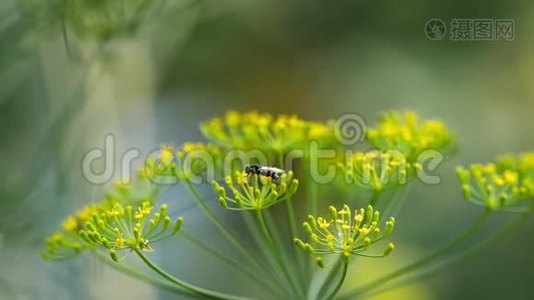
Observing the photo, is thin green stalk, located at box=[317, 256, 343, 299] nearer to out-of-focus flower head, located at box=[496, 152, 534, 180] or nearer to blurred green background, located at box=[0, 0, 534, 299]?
out-of-focus flower head, located at box=[496, 152, 534, 180]

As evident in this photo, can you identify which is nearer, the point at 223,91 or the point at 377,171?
the point at 377,171

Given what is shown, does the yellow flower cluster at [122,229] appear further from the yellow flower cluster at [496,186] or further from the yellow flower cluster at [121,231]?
the yellow flower cluster at [496,186]

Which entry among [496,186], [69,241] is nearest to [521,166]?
[496,186]

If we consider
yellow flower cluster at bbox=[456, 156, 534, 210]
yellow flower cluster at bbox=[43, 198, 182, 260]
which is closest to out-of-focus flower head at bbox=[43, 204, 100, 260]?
yellow flower cluster at bbox=[43, 198, 182, 260]

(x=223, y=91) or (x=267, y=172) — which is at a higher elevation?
(x=223, y=91)

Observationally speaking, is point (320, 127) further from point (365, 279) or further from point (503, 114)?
point (503, 114)

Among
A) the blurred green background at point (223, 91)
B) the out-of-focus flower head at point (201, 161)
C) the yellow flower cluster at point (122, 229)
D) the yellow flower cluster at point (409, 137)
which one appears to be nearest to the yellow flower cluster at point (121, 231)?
the yellow flower cluster at point (122, 229)

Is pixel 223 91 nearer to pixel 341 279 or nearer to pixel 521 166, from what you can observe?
pixel 521 166

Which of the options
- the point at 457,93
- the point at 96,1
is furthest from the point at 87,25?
the point at 457,93
